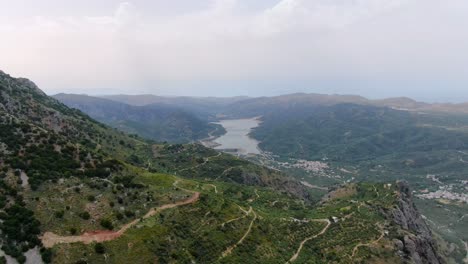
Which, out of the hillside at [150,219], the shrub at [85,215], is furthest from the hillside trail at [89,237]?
the shrub at [85,215]

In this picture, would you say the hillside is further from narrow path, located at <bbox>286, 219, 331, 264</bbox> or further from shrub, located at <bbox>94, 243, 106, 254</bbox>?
narrow path, located at <bbox>286, 219, 331, 264</bbox>

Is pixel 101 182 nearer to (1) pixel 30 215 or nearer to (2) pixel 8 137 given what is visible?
(1) pixel 30 215

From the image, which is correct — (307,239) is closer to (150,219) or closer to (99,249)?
(150,219)

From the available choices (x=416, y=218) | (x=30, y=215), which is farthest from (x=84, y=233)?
(x=416, y=218)

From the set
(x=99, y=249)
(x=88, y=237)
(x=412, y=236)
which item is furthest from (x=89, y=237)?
(x=412, y=236)

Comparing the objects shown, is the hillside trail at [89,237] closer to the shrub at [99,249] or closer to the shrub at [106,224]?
the shrub at [106,224]

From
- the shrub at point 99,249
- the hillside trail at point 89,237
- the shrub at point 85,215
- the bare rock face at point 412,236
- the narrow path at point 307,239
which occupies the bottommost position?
A: the bare rock face at point 412,236
